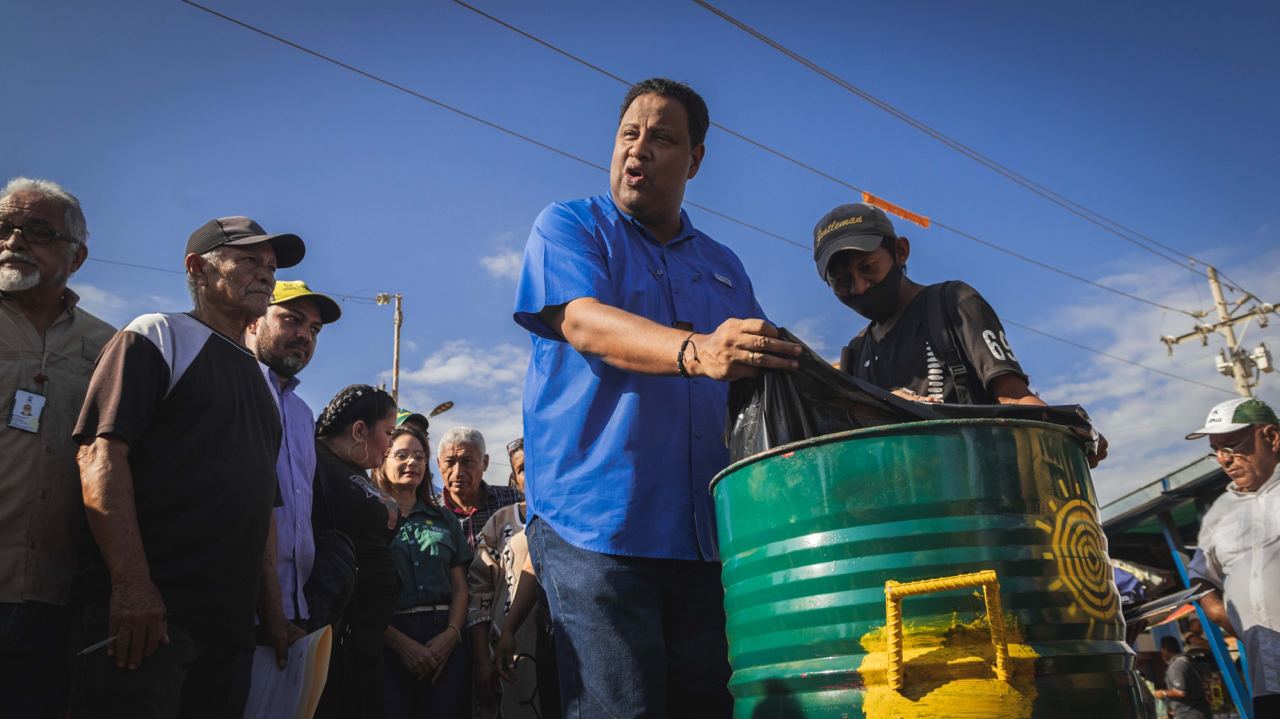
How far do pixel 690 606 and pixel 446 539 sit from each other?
296 cm

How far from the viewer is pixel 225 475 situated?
2.71 meters

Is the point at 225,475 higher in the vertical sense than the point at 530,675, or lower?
higher

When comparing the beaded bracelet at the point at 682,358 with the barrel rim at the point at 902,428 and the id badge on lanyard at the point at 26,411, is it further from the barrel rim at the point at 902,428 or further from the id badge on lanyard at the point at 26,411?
the id badge on lanyard at the point at 26,411

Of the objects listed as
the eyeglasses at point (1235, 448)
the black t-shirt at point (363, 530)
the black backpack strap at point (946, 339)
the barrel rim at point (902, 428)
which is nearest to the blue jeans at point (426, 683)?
the black t-shirt at point (363, 530)

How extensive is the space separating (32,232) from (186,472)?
113 centimetres

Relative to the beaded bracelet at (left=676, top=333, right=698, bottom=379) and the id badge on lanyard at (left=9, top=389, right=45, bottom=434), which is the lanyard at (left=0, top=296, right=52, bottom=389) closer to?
the id badge on lanyard at (left=9, top=389, right=45, bottom=434)

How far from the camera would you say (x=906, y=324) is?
2.82 meters

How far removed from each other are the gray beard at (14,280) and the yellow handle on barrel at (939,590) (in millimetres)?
2984

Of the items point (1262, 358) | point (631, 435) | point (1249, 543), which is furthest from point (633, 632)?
point (1262, 358)

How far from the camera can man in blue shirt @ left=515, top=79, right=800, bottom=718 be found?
1990mm

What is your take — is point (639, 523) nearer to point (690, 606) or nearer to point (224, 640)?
point (690, 606)

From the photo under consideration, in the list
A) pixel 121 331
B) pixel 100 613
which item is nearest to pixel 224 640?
pixel 100 613

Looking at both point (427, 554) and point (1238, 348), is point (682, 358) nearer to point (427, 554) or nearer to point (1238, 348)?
point (427, 554)

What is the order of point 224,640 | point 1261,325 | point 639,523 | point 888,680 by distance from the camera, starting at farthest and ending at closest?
point 1261,325 → point 224,640 → point 639,523 → point 888,680
